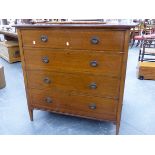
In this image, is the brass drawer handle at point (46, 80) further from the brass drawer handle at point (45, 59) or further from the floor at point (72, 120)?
the floor at point (72, 120)

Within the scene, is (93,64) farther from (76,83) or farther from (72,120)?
(72,120)

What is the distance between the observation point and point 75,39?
159 cm

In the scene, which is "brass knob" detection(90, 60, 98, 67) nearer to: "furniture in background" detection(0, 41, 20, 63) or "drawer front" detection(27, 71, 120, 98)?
"drawer front" detection(27, 71, 120, 98)

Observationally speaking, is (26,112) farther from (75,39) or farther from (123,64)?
(123,64)

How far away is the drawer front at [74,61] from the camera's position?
1577 millimetres

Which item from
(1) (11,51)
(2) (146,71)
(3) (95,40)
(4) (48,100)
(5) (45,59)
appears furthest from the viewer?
(1) (11,51)

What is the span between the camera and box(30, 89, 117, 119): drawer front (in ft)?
5.79

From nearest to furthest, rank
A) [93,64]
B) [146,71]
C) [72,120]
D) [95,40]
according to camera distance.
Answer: [95,40], [93,64], [72,120], [146,71]

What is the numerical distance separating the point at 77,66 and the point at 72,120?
2.47 ft

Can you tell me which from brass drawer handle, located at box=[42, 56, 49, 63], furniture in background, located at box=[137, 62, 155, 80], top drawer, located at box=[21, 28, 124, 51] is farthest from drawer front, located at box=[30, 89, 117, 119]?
furniture in background, located at box=[137, 62, 155, 80]

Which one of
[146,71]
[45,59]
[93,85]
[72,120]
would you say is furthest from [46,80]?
[146,71]

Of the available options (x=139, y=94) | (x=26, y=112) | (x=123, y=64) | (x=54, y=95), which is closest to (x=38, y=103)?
(x=54, y=95)

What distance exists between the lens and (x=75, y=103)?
6.13ft

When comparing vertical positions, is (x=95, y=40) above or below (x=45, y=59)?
above
